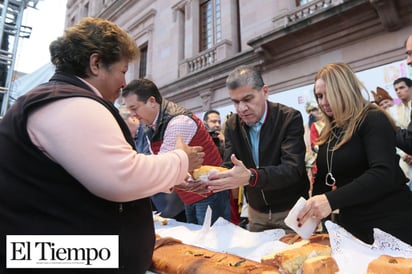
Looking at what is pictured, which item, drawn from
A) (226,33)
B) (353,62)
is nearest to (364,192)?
(353,62)

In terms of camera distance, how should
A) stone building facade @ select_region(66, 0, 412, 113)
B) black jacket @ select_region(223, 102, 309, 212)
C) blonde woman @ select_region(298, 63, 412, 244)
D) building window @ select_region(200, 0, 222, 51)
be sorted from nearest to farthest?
blonde woman @ select_region(298, 63, 412, 244) < black jacket @ select_region(223, 102, 309, 212) < stone building facade @ select_region(66, 0, 412, 113) < building window @ select_region(200, 0, 222, 51)

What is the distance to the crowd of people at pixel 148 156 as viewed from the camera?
75 cm

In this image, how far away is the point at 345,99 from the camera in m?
1.47

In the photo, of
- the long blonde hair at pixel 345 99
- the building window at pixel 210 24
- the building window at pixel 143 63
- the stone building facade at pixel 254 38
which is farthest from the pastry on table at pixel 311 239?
the building window at pixel 143 63

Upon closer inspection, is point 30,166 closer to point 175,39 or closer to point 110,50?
point 110,50

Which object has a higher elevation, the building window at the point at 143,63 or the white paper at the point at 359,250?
the building window at the point at 143,63

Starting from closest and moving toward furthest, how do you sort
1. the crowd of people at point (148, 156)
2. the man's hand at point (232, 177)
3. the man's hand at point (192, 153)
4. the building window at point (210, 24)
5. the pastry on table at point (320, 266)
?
the crowd of people at point (148, 156) → the pastry on table at point (320, 266) → the man's hand at point (192, 153) → the man's hand at point (232, 177) → the building window at point (210, 24)

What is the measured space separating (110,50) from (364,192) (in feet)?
3.97

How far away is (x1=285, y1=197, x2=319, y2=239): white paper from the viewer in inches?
43.3

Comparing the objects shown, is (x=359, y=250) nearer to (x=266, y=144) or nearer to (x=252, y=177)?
(x=252, y=177)

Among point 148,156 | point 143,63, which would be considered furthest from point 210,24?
point 148,156

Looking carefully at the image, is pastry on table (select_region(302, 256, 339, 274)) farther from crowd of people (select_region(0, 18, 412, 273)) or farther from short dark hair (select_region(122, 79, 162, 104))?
short dark hair (select_region(122, 79, 162, 104))

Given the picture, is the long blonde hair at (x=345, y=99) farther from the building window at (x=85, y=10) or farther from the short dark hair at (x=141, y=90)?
the building window at (x=85, y=10)

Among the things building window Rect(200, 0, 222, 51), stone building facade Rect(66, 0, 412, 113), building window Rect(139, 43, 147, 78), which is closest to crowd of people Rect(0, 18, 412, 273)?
stone building facade Rect(66, 0, 412, 113)
